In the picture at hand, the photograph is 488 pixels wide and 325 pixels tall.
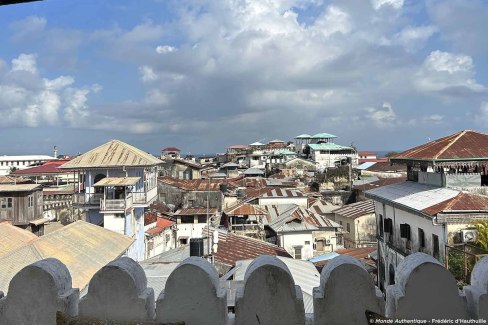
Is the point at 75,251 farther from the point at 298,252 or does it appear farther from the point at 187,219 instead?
the point at 187,219

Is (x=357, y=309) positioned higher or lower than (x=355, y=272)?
lower

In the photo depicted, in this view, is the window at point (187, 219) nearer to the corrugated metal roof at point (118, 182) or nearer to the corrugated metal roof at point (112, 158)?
the corrugated metal roof at point (112, 158)

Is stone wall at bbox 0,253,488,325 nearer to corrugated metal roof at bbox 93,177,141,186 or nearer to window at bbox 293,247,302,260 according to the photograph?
corrugated metal roof at bbox 93,177,141,186

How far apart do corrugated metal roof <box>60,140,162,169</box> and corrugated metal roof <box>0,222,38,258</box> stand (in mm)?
9429

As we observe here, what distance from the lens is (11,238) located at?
18609mm

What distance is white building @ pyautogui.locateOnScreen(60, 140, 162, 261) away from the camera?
27.8m

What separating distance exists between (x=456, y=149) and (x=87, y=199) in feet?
77.4

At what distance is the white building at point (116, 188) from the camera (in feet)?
91.3

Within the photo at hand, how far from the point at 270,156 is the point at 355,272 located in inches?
3714

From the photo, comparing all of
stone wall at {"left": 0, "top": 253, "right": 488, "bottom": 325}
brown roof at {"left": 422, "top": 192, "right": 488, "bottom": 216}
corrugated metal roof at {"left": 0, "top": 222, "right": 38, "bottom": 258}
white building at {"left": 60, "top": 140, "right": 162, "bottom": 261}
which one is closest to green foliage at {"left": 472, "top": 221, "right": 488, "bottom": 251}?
brown roof at {"left": 422, "top": 192, "right": 488, "bottom": 216}

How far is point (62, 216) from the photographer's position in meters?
42.6

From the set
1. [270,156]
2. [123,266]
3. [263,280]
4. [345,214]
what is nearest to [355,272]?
[263,280]

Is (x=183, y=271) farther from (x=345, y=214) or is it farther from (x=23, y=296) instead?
(x=345, y=214)

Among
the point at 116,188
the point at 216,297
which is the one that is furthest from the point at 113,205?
the point at 216,297
